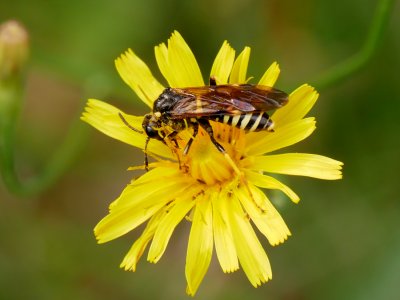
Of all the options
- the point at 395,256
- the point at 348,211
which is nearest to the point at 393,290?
the point at 395,256

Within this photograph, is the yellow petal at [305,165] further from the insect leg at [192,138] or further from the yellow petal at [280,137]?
the insect leg at [192,138]

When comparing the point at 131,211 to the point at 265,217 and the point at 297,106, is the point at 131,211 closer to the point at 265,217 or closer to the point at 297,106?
the point at 265,217

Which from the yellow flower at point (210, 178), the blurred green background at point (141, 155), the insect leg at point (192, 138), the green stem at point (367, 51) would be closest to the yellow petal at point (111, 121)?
the yellow flower at point (210, 178)

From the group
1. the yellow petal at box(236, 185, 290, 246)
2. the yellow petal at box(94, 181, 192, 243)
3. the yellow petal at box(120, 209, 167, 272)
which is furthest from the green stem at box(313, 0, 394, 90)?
the yellow petal at box(120, 209, 167, 272)

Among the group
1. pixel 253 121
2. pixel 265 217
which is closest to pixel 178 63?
pixel 253 121

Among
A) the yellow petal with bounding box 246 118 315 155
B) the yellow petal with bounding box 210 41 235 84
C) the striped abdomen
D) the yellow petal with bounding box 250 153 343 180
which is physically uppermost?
the yellow petal with bounding box 210 41 235 84

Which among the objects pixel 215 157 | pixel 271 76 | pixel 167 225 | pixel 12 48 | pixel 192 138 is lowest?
pixel 167 225

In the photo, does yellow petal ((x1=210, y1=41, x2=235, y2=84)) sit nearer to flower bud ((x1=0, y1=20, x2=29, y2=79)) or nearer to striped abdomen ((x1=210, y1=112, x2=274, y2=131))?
striped abdomen ((x1=210, y1=112, x2=274, y2=131))
